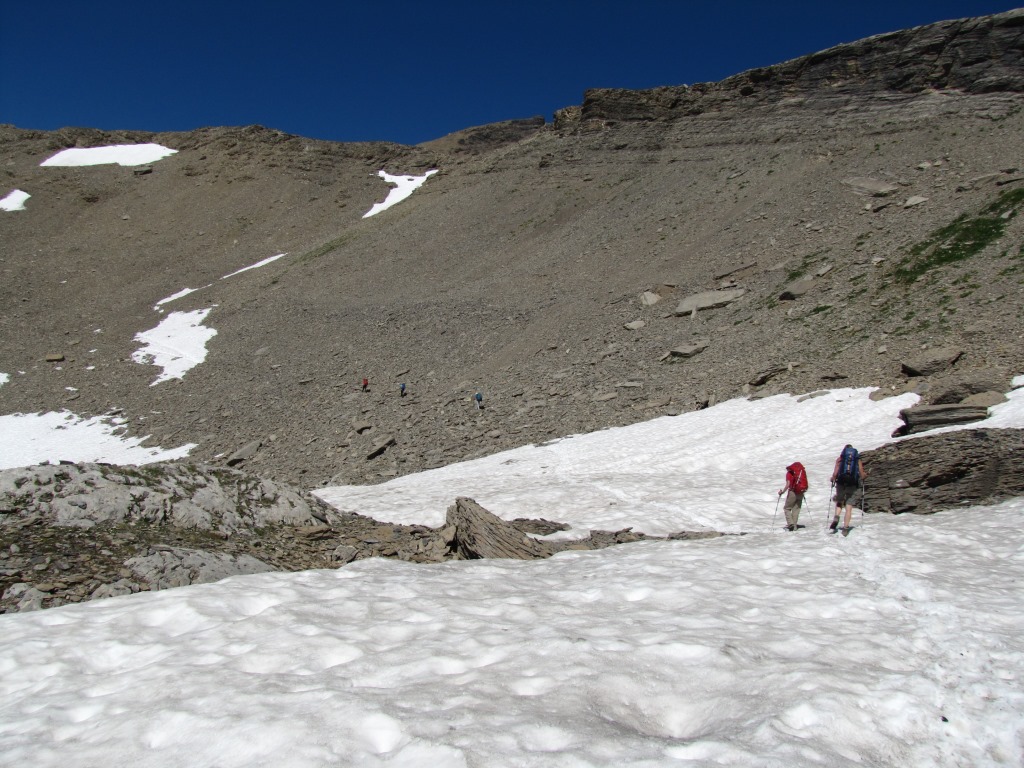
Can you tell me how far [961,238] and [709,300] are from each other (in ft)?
34.5

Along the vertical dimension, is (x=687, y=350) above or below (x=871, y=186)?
below

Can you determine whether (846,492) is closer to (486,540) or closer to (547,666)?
(486,540)

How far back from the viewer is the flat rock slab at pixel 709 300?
32.1 metres

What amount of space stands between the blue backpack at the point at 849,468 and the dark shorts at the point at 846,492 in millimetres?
53

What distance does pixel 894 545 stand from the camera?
9562 millimetres

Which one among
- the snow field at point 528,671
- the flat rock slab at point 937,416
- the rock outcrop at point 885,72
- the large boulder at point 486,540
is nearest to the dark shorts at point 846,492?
the snow field at point 528,671

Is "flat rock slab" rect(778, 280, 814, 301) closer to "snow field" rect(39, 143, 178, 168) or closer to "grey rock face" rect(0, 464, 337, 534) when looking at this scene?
"grey rock face" rect(0, 464, 337, 534)

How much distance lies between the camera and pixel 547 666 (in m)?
4.98

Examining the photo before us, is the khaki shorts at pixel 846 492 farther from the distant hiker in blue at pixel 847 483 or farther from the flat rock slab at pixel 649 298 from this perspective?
the flat rock slab at pixel 649 298

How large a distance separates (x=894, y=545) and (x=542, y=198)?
4746 centimetres

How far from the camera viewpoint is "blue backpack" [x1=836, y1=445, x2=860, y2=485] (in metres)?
11.6

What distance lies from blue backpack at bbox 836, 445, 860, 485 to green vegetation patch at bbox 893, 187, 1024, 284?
18401mm

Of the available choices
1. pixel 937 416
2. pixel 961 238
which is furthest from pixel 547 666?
pixel 961 238

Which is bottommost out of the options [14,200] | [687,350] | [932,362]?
[932,362]
